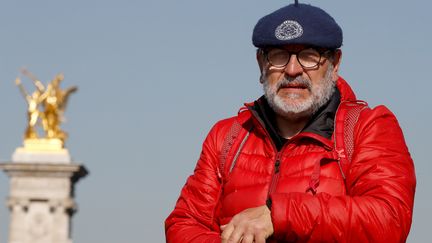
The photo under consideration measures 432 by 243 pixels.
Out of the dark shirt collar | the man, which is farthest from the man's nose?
the dark shirt collar

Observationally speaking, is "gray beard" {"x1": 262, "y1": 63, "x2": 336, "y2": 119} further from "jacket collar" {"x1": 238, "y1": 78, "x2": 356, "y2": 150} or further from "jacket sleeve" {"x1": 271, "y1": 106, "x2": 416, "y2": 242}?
"jacket sleeve" {"x1": 271, "y1": 106, "x2": 416, "y2": 242}

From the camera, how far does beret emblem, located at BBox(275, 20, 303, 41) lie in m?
4.82

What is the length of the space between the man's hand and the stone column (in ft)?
125

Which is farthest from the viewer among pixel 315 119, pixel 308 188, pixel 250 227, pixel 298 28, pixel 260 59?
pixel 260 59

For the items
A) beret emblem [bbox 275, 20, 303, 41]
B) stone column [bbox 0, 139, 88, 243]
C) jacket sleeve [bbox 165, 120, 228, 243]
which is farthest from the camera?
stone column [bbox 0, 139, 88, 243]

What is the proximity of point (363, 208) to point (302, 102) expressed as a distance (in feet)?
1.71

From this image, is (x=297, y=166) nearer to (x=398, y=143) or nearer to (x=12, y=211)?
(x=398, y=143)

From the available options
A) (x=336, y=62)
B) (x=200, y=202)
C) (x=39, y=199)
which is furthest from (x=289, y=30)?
(x=39, y=199)

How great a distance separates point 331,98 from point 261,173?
36cm

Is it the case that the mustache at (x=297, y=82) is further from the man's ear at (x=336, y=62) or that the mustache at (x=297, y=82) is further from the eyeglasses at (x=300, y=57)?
the man's ear at (x=336, y=62)

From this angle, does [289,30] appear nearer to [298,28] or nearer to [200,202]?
[298,28]

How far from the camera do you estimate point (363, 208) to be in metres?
4.53

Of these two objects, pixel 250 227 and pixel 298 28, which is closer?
pixel 250 227

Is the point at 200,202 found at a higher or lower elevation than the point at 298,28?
lower
